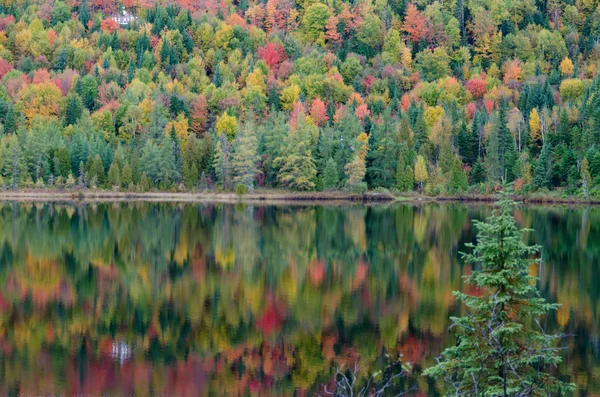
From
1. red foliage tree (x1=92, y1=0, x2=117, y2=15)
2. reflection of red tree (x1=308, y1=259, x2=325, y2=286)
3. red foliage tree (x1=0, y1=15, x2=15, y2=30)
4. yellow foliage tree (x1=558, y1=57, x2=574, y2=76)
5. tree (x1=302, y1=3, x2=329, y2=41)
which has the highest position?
red foliage tree (x1=92, y1=0, x2=117, y2=15)

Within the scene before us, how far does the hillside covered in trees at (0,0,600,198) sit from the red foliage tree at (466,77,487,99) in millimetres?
259

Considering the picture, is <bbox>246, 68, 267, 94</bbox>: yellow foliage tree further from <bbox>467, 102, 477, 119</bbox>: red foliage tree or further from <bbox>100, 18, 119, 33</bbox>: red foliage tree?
<bbox>100, 18, 119, 33</bbox>: red foliage tree

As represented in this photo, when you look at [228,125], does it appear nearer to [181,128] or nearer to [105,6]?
[181,128]

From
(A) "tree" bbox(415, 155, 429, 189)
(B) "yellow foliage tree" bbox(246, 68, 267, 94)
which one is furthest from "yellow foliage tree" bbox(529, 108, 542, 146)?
(B) "yellow foliage tree" bbox(246, 68, 267, 94)

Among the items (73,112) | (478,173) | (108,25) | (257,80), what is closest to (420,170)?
(478,173)

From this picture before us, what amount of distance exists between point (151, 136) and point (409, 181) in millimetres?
32691

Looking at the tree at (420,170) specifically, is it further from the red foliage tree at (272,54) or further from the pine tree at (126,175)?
the red foliage tree at (272,54)

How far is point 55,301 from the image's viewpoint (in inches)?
1218

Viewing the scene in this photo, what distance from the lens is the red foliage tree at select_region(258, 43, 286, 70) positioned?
15538cm

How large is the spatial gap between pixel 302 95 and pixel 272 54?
2352 cm

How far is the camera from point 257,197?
93.7 m

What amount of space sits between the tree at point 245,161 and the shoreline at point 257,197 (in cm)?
160

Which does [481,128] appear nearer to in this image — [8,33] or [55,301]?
[55,301]

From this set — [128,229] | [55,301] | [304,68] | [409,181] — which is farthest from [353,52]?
[55,301]
